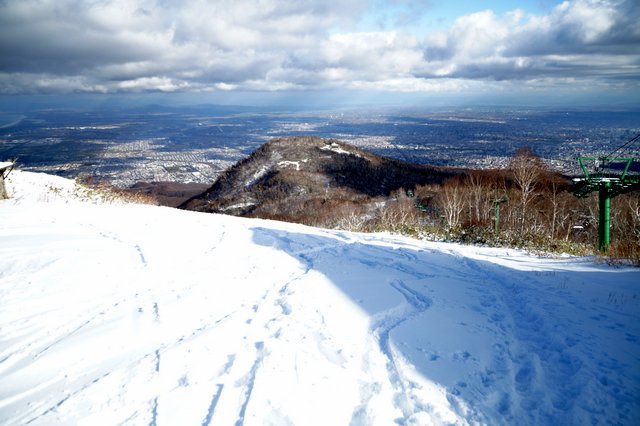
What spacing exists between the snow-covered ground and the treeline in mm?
3846

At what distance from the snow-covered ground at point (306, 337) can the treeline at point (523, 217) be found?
3846 millimetres

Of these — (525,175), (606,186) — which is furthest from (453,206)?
(606,186)

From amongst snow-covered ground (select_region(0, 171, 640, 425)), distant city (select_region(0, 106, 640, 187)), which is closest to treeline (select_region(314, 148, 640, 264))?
snow-covered ground (select_region(0, 171, 640, 425))

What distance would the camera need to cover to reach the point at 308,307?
17.1 feet

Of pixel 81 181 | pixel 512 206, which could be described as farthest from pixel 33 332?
pixel 512 206

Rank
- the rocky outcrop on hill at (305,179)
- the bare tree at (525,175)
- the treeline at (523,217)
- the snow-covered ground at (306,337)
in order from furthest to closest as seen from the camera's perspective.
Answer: the rocky outcrop on hill at (305,179)
the bare tree at (525,175)
the treeline at (523,217)
the snow-covered ground at (306,337)

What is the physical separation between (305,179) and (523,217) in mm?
42428

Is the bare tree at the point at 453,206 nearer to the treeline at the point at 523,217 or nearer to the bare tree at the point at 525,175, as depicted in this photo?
the treeline at the point at 523,217

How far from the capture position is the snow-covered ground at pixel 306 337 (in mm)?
3234

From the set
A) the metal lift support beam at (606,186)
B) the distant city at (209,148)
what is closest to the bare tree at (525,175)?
the metal lift support beam at (606,186)

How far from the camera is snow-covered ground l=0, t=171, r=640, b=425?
3.23 m

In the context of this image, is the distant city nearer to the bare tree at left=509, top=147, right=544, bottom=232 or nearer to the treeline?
the treeline

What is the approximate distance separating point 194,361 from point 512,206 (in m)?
31.1

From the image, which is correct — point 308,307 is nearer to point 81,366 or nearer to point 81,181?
point 81,366
